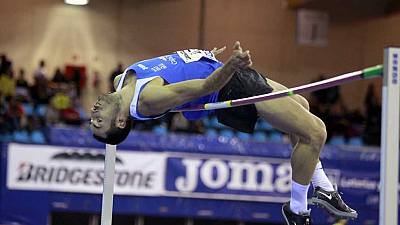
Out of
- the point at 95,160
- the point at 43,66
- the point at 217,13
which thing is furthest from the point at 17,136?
the point at 217,13

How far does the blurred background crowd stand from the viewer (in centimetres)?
1159

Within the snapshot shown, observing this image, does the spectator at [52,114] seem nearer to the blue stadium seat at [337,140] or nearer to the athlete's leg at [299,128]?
the blue stadium seat at [337,140]

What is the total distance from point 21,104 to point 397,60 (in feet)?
34.0

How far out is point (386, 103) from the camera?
2850 mm

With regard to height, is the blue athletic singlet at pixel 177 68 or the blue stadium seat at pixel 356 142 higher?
the blue athletic singlet at pixel 177 68

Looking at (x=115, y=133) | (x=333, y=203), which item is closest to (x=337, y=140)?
(x=333, y=203)

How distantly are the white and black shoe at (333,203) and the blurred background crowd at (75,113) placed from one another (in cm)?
643

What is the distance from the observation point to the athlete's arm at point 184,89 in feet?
11.2

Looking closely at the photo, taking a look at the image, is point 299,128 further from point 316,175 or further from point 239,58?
point 239,58

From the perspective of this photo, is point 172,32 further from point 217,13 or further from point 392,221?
point 392,221

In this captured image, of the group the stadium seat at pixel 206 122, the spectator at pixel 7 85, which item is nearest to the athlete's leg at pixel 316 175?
the stadium seat at pixel 206 122

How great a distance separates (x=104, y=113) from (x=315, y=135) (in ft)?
3.71

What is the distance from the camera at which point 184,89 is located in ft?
11.9

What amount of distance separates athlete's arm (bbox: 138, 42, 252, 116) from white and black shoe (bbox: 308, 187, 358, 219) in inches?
40.2
